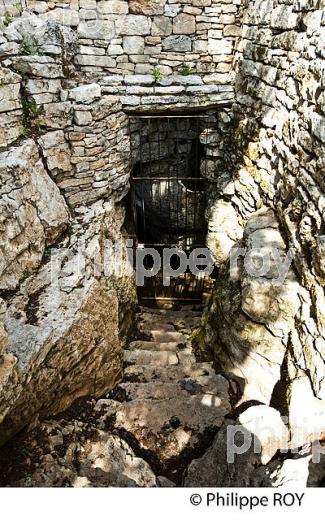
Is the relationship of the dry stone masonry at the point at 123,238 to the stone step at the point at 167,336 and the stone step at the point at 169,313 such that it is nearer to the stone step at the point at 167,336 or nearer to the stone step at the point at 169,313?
the stone step at the point at 167,336

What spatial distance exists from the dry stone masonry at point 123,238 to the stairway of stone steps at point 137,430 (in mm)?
18

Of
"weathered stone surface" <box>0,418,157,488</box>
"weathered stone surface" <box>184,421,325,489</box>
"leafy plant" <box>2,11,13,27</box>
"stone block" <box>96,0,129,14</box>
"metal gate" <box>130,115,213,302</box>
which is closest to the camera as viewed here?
"weathered stone surface" <box>184,421,325,489</box>

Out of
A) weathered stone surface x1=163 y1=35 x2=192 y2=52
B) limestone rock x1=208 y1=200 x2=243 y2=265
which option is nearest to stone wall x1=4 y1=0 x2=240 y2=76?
weathered stone surface x1=163 y1=35 x2=192 y2=52

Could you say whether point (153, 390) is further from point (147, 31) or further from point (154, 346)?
point (147, 31)

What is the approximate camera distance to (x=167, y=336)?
5934 millimetres

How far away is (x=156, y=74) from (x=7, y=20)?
6.25 ft

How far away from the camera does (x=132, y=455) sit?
344 centimetres

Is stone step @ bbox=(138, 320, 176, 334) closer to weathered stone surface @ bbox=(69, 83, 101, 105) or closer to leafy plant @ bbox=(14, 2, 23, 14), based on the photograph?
weathered stone surface @ bbox=(69, 83, 101, 105)

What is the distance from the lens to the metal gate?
19.1 ft

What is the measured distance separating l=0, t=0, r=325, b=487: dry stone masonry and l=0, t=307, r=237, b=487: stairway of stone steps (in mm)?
18

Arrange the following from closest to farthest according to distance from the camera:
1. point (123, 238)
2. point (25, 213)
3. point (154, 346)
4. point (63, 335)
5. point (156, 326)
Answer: point (63, 335) → point (25, 213) → point (154, 346) → point (123, 238) → point (156, 326)

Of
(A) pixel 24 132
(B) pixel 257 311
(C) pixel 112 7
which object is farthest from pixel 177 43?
(B) pixel 257 311

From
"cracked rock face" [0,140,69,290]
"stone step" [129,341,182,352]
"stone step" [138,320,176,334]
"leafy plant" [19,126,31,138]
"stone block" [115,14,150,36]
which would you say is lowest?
"stone step" [129,341,182,352]

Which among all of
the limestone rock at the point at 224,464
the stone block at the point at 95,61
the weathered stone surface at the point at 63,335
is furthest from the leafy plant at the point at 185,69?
the limestone rock at the point at 224,464
